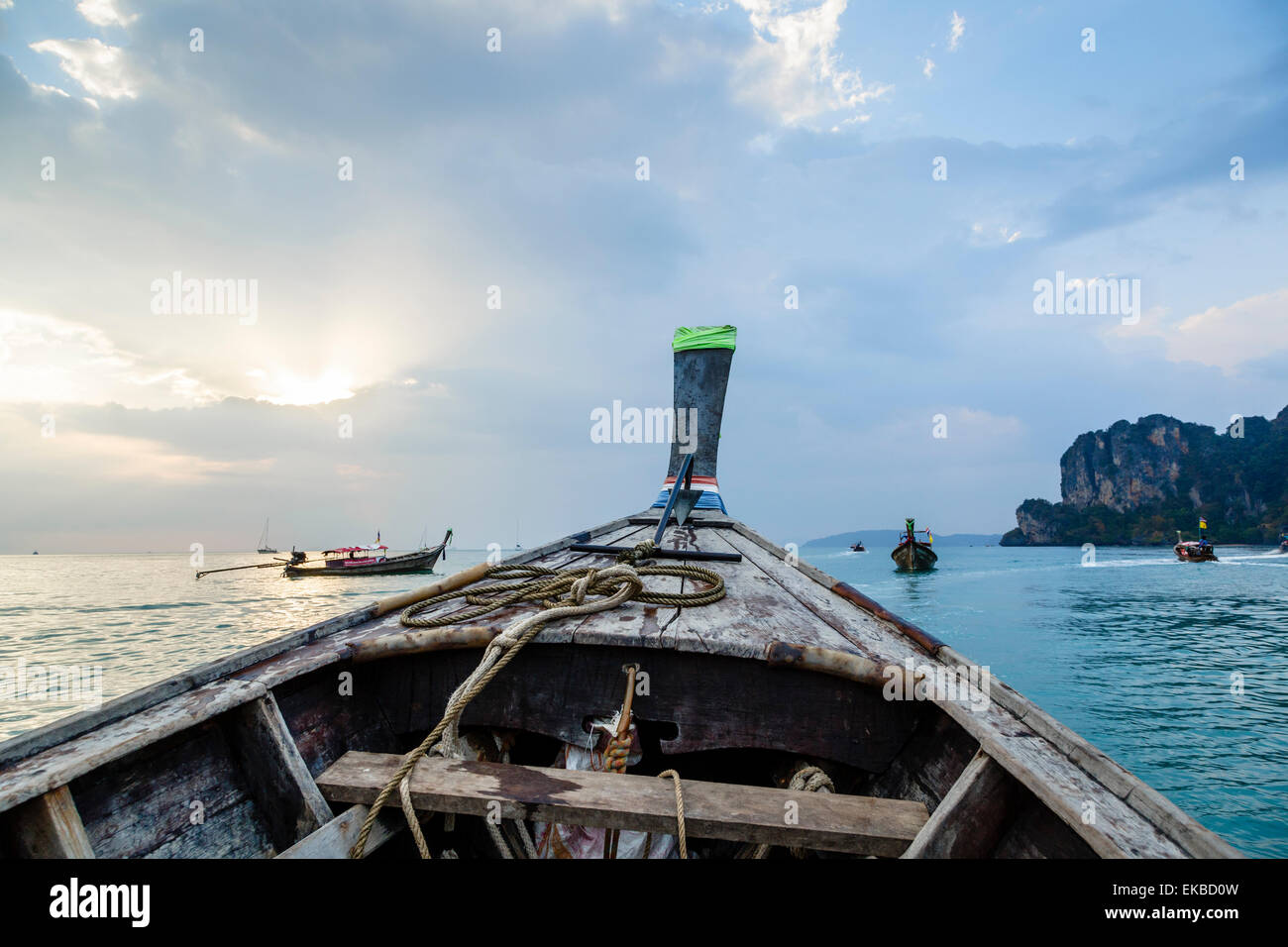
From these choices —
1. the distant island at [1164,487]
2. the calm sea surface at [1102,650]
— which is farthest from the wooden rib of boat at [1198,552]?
the distant island at [1164,487]

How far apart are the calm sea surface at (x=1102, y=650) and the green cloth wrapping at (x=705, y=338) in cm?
612

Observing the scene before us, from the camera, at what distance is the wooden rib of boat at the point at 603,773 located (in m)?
1.32

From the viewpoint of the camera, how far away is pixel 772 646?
182cm

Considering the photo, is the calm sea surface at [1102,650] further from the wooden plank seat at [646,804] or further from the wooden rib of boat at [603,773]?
the wooden plank seat at [646,804]

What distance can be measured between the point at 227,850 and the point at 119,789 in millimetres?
327

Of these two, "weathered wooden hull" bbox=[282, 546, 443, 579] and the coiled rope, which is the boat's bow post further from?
"weathered wooden hull" bbox=[282, 546, 443, 579]

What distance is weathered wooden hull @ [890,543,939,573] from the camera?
34500 millimetres

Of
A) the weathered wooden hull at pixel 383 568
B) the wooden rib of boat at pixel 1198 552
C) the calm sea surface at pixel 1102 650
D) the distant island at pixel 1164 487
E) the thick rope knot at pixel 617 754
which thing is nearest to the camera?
the thick rope knot at pixel 617 754

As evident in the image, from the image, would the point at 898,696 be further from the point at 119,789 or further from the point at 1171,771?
the point at 1171,771

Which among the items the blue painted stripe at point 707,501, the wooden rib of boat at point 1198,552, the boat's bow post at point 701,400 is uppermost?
the boat's bow post at point 701,400

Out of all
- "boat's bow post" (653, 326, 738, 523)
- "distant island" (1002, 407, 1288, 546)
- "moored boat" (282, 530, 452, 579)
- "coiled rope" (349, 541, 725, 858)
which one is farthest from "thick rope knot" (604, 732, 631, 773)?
"distant island" (1002, 407, 1288, 546)
